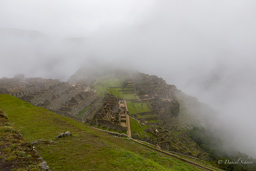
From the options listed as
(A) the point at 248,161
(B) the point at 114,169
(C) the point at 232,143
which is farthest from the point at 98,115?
(C) the point at 232,143

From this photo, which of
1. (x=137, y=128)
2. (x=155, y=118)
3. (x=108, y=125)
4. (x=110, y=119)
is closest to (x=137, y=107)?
(x=155, y=118)

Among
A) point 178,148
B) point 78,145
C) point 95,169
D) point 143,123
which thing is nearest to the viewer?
point 95,169

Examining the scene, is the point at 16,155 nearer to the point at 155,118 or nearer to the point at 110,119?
the point at 110,119

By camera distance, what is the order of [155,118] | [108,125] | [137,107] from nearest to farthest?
1. [108,125]
2. [155,118]
3. [137,107]

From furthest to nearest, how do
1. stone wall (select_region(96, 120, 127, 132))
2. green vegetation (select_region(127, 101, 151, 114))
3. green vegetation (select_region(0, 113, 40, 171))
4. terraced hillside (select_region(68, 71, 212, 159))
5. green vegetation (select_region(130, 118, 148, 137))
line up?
1. green vegetation (select_region(127, 101, 151, 114))
2. green vegetation (select_region(130, 118, 148, 137))
3. terraced hillside (select_region(68, 71, 212, 159))
4. stone wall (select_region(96, 120, 127, 132))
5. green vegetation (select_region(0, 113, 40, 171))

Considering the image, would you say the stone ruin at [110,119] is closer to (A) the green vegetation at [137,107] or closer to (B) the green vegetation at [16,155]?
(A) the green vegetation at [137,107]

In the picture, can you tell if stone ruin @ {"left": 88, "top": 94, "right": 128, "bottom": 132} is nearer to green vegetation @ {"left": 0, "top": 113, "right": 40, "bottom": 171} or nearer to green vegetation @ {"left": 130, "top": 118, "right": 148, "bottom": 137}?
green vegetation @ {"left": 130, "top": 118, "right": 148, "bottom": 137}

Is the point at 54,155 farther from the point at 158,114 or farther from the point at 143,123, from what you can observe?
the point at 158,114

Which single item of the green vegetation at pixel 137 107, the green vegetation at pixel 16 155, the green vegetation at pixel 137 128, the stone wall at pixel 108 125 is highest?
the green vegetation at pixel 16 155

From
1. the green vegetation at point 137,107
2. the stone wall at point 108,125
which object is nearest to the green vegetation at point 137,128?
the stone wall at point 108,125

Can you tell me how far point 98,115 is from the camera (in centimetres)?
4047

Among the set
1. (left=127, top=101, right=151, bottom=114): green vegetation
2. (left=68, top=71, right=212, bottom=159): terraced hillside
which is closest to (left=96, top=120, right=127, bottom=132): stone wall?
(left=68, top=71, right=212, bottom=159): terraced hillside

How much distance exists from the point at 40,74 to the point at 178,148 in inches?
4378

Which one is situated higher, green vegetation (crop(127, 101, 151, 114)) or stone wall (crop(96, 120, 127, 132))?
green vegetation (crop(127, 101, 151, 114))
